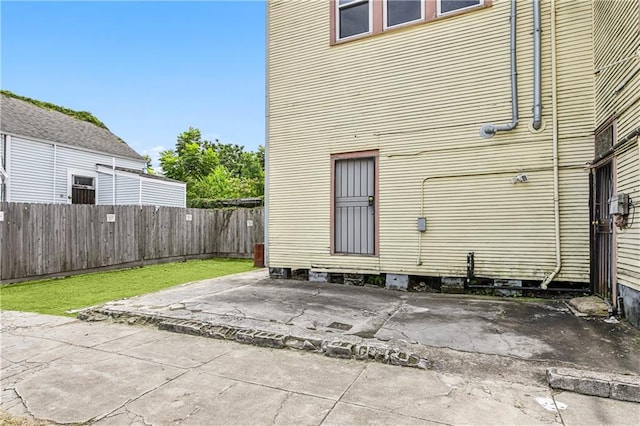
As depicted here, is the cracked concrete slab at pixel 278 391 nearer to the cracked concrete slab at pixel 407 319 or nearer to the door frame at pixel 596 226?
the cracked concrete slab at pixel 407 319

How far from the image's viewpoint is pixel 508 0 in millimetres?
5590

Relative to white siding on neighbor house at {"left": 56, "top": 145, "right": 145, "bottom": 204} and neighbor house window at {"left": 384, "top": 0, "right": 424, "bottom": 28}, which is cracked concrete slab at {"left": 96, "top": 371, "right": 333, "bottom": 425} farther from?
white siding on neighbor house at {"left": 56, "top": 145, "right": 145, "bottom": 204}

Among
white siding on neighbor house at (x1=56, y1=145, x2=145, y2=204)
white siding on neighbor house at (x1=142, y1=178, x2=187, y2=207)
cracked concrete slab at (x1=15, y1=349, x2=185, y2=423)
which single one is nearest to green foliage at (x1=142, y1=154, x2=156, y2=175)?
white siding on neighbor house at (x1=56, y1=145, x2=145, y2=204)

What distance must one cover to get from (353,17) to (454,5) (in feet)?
6.27

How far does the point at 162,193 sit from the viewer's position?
1633cm

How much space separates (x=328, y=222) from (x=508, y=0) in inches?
191

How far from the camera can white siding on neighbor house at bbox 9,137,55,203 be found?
12.7 m

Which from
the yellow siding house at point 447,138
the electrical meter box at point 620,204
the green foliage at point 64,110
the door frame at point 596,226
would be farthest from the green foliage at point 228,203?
the electrical meter box at point 620,204

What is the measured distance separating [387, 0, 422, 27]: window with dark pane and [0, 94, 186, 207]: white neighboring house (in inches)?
517

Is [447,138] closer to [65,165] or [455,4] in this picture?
[455,4]

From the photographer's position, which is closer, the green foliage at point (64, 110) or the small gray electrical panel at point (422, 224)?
the small gray electrical panel at point (422, 224)

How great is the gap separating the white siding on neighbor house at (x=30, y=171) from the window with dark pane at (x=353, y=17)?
13.1m

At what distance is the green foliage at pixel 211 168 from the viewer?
2228cm

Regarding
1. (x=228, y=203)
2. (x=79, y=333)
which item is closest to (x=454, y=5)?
(x=79, y=333)
